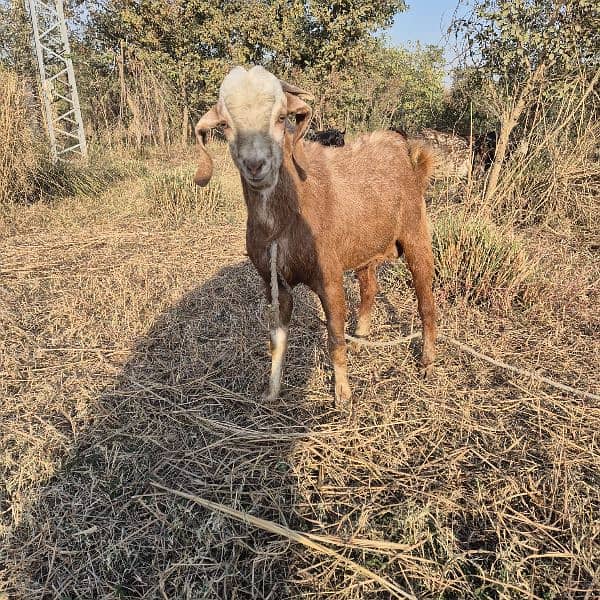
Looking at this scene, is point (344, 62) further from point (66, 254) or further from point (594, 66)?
point (66, 254)

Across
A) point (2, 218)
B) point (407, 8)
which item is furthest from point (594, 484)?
point (407, 8)

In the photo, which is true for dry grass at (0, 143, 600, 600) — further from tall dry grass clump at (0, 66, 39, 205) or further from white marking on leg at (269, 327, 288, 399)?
tall dry grass clump at (0, 66, 39, 205)

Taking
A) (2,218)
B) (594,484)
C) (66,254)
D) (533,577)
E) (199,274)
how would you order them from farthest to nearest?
(2,218)
(66,254)
(199,274)
(594,484)
(533,577)

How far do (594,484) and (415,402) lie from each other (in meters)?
1.02

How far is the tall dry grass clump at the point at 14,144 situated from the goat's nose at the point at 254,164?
6615mm

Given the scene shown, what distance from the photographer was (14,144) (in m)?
6.90

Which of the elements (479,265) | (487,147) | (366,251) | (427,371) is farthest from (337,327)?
(487,147)

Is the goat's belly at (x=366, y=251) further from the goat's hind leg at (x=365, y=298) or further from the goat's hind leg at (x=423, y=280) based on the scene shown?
the goat's hind leg at (x=365, y=298)

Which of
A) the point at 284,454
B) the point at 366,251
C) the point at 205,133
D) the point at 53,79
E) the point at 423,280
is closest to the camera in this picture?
the point at 205,133

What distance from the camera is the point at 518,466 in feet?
7.63

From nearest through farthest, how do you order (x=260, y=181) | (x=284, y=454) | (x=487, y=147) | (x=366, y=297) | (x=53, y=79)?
(x=260, y=181)
(x=284, y=454)
(x=366, y=297)
(x=487, y=147)
(x=53, y=79)

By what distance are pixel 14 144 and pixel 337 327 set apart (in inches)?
272

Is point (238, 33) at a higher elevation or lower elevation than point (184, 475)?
higher

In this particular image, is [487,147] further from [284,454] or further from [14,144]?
[14,144]
